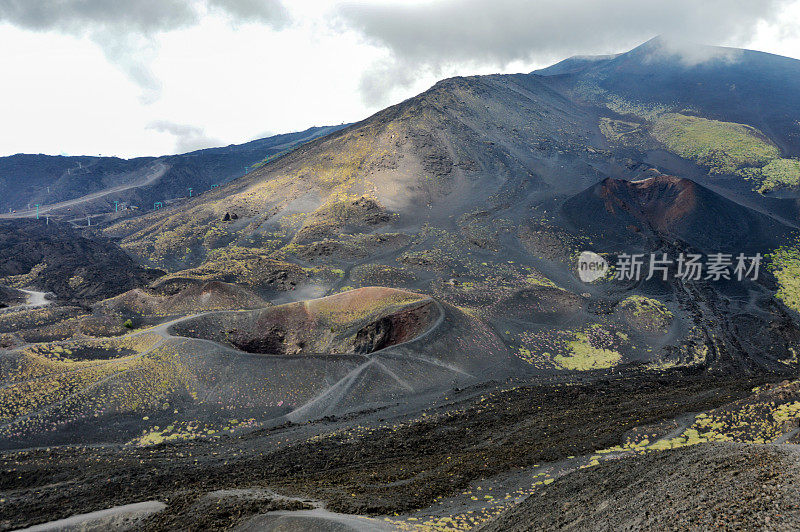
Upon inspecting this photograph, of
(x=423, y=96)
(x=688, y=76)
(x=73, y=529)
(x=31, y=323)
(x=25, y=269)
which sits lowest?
(x=73, y=529)

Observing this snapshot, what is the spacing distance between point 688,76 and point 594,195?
83.5 meters

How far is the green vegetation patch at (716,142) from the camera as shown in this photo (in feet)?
248

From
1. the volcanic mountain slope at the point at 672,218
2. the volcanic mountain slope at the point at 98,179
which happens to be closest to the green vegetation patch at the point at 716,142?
the volcanic mountain slope at the point at 672,218

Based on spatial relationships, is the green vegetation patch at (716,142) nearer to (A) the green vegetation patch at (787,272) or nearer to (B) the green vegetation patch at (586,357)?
(A) the green vegetation patch at (787,272)

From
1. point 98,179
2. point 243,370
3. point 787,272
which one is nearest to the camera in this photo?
point 243,370

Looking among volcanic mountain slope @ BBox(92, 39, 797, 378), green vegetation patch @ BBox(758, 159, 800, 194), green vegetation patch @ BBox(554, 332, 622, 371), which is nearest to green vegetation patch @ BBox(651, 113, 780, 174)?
volcanic mountain slope @ BBox(92, 39, 797, 378)

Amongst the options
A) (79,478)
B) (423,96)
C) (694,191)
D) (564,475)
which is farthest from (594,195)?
(79,478)

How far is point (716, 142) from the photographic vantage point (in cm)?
8256

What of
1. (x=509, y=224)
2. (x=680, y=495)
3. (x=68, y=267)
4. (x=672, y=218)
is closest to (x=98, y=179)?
(x=68, y=267)

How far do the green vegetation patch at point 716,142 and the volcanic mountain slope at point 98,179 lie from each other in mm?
131472

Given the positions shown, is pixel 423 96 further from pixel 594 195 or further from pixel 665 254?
pixel 665 254

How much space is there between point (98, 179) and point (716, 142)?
15965cm

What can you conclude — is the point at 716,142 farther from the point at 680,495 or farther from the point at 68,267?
the point at 68,267

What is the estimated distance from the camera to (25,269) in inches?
2194
